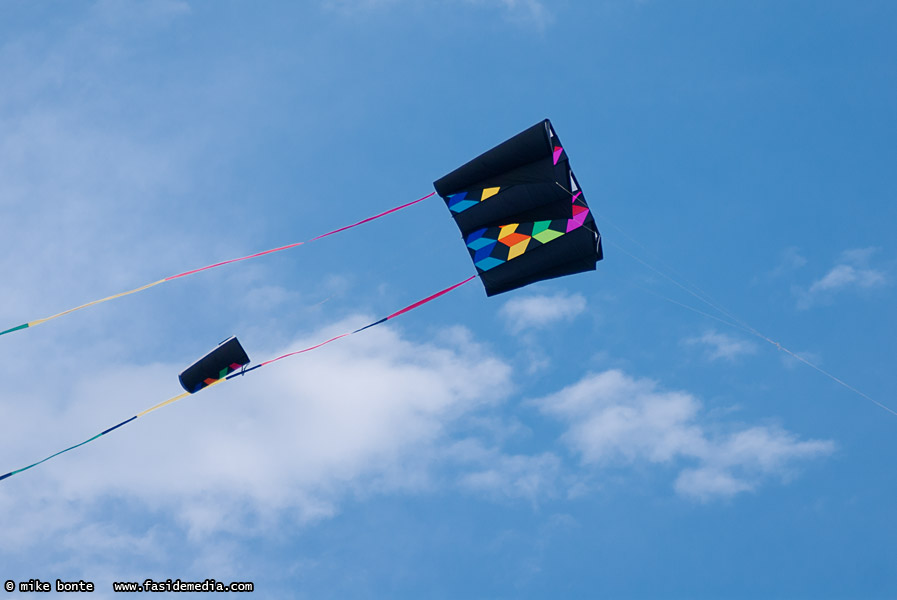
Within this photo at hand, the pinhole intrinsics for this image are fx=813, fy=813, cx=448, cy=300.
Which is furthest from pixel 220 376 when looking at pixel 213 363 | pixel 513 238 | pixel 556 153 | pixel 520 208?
pixel 556 153

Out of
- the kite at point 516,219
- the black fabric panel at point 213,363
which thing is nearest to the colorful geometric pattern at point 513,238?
the kite at point 516,219

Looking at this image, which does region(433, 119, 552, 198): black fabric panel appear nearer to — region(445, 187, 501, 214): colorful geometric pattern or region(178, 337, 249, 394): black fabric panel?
region(445, 187, 501, 214): colorful geometric pattern

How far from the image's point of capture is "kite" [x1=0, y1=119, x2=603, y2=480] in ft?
91.4

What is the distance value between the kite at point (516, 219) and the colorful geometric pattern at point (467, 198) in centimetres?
4

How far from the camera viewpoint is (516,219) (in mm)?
29938

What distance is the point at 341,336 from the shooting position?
85.1ft

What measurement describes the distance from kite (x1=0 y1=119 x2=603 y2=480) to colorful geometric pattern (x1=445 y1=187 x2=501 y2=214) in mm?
36

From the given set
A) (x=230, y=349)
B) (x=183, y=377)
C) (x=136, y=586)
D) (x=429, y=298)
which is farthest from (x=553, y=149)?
(x=136, y=586)

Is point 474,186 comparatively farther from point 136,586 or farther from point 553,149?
point 136,586

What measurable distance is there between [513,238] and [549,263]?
1.61 meters

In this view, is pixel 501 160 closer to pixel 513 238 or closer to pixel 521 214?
pixel 521 214

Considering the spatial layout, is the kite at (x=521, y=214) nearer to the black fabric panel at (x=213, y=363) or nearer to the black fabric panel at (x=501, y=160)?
the black fabric panel at (x=501, y=160)

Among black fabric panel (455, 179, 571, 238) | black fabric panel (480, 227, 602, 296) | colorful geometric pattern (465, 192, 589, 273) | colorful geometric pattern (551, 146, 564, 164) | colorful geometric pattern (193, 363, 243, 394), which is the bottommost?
colorful geometric pattern (193, 363, 243, 394)

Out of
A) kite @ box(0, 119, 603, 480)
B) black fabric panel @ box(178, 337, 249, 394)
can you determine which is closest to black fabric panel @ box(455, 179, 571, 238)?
kite @ box(0, 119, 603, 480)
